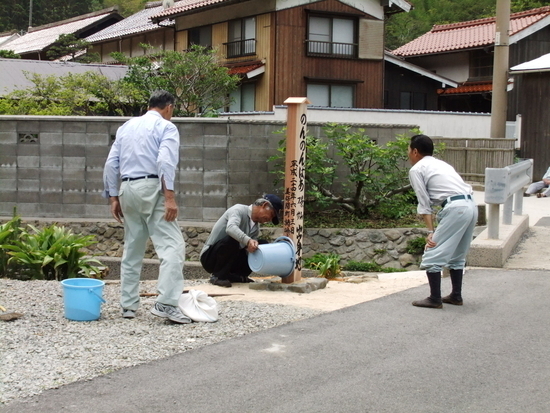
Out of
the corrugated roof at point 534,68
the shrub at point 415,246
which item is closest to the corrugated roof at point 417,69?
the corrugated roof at point 534,68

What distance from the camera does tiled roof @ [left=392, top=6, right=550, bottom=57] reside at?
103 ft

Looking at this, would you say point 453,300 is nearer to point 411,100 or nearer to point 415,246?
point 415,246

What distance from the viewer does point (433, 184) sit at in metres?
7.09

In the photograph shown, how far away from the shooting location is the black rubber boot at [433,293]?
280 inches

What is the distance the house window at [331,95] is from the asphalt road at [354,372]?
23122 mm

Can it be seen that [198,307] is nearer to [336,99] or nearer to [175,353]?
[175,353]

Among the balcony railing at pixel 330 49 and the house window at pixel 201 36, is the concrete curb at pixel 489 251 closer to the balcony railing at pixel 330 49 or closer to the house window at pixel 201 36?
the balcony railing at pixel 330 49

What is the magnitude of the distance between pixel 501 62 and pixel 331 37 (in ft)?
39.7

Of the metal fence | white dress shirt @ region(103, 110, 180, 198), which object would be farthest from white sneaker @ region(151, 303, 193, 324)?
the metal fence

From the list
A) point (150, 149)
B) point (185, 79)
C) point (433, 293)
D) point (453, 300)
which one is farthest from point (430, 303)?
point (185, 79)

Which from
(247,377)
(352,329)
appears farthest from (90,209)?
(247,377)

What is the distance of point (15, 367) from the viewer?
5012mm

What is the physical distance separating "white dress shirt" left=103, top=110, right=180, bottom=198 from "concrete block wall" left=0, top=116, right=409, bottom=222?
6046mm

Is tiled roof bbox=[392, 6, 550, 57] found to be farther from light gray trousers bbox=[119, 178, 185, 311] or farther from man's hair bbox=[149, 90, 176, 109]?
light gray trousers bbox=[119, 178, 185, 311]
